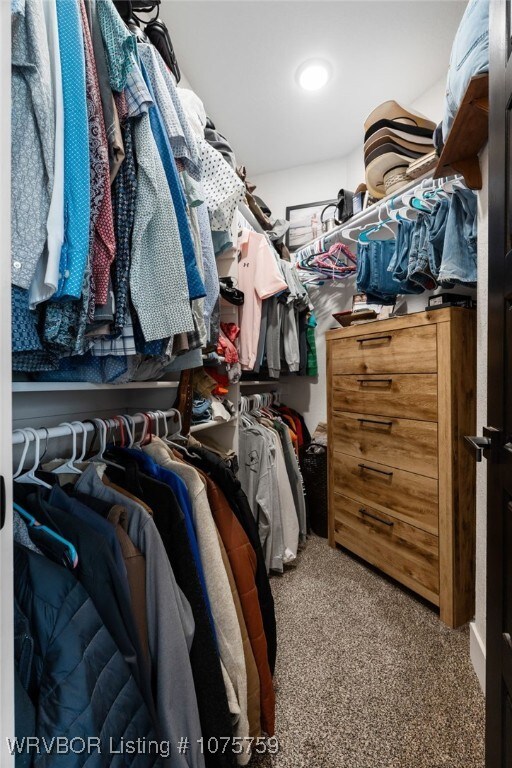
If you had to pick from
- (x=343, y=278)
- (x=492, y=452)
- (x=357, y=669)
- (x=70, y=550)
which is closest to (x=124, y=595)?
(x=70, y=550)

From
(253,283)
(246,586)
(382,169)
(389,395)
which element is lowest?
(246,586)

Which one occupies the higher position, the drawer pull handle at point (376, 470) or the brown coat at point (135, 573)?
the brown coat at point (135, 573)

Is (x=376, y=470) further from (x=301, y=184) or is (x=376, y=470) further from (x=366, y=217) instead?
(x=301, y=184)

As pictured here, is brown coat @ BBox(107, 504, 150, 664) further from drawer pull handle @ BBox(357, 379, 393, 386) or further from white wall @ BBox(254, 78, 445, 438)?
white wall @ BBox(254, 78, 445, 438)

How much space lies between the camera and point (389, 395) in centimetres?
169

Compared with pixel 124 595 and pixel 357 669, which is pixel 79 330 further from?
pixel 357 669

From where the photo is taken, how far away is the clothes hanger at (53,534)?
56cm

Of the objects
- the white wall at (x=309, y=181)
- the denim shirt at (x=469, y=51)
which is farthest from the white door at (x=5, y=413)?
the white wall at (x=309, y=181)

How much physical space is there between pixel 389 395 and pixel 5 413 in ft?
5.28

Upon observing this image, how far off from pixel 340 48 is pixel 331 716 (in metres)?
2.91

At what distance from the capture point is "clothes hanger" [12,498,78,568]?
559 mm

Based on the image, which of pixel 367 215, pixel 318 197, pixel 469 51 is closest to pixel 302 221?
pixel 318 197

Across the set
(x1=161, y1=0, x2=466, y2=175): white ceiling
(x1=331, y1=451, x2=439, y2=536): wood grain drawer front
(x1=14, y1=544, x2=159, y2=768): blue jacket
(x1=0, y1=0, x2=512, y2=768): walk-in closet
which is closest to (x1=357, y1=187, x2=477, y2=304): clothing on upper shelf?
(x1=0, y1=0, x2=512, y2=768): walk-in closet

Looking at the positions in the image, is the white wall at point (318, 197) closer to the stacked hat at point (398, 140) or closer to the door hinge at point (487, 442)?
the stacked hat at point (398, 140)
